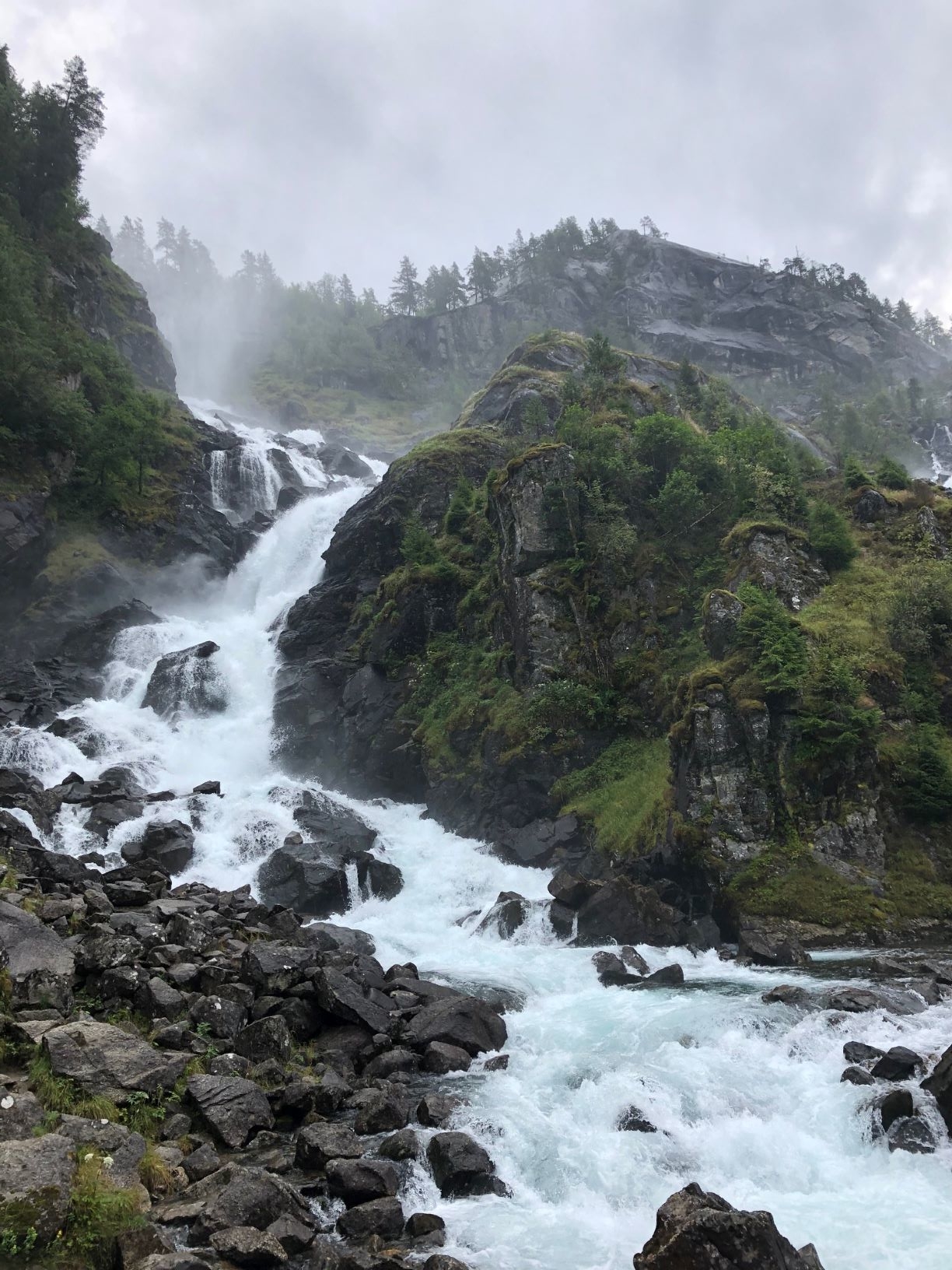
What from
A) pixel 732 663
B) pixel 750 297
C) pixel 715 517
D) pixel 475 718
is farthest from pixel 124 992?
pixel 750 297

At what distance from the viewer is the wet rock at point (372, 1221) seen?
905cm

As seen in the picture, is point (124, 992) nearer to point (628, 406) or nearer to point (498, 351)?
point (628, 406)

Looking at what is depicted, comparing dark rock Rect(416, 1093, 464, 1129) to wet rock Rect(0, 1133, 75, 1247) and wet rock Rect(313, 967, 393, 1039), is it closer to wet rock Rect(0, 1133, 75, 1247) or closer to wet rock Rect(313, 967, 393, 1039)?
wet rock Rect(313, 967, 393, 1039)

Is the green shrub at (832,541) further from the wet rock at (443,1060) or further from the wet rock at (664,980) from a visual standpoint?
the wet rock at (443,1060)

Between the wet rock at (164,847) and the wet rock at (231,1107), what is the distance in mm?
15618

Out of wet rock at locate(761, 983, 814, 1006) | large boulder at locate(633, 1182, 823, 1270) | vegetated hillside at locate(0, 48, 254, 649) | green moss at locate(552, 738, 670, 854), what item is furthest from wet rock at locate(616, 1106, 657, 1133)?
vegetated hillside at locate(0, 48, 254, 649)

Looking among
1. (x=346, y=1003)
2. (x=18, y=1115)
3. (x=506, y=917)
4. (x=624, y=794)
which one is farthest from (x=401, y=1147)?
(x=624, y=794)

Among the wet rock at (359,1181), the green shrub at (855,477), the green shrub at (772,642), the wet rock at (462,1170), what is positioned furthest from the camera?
the green shrub at (855,477)

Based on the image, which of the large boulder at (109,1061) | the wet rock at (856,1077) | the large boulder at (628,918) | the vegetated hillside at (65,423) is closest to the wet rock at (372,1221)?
the large boulder at (109,1061)

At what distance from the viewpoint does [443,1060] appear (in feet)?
46.6

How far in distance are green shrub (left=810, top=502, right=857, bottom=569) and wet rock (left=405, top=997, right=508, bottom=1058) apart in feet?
74.3

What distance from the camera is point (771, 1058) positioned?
13.0m

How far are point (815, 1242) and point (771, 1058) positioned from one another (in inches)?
179

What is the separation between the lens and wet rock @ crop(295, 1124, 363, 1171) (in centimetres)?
1036
